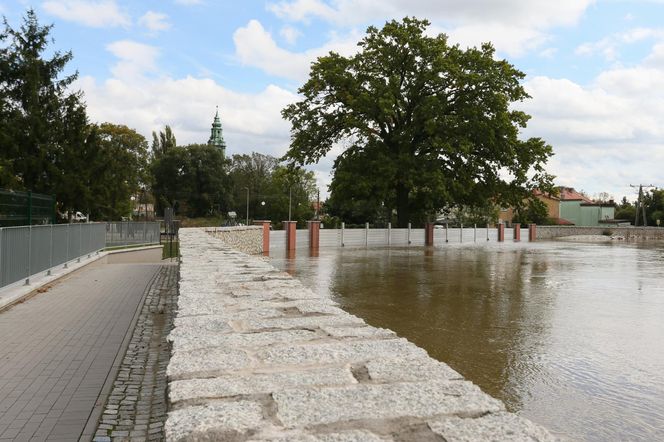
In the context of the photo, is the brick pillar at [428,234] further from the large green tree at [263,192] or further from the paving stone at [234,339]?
the large green tree at [263,192]

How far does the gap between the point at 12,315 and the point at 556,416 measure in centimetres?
780

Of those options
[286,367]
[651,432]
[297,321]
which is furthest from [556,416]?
[286,367]

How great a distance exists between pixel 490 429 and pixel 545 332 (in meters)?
6.39

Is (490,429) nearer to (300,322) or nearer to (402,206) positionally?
(300,322)

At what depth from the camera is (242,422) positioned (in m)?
2.29

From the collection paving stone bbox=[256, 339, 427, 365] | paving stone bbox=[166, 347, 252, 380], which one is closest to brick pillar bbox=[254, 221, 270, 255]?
paving stone bbox=[256, 339, 427, 365]

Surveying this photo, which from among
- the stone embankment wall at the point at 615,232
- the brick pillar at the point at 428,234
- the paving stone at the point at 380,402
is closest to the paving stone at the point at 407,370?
the paving stone at the point at 380,402

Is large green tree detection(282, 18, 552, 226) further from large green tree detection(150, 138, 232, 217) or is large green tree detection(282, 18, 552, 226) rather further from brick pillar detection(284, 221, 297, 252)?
large green tree detection(150, 138, 232, 217)

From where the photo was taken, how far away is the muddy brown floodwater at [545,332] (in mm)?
4785

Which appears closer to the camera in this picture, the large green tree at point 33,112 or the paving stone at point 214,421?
the paving stone at point 214,421

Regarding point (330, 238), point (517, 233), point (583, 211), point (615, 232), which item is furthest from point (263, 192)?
point (583, 211)

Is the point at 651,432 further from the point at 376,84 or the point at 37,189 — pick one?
the point at 376,84

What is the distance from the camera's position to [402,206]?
37.2 metres

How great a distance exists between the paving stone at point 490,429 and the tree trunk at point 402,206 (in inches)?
1324
